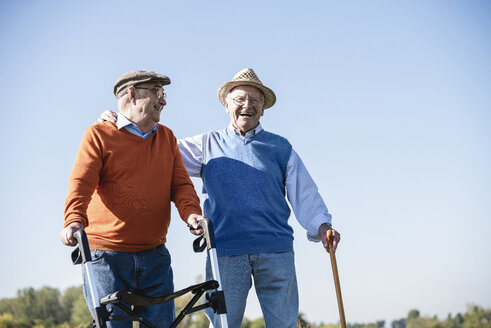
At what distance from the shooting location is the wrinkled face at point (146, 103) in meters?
2.94

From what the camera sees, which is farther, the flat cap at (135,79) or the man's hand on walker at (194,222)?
the flat cap at (135,79)

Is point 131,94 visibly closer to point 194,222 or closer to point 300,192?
point 194,222

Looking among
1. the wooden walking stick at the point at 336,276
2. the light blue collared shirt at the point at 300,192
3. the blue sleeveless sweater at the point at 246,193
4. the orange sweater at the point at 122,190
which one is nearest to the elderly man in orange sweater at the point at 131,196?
the orange sweater at the point at 122,190

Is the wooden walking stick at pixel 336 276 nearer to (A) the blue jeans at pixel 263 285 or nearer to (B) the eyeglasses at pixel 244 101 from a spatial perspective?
(A) the blue jeans at pixel 263 285

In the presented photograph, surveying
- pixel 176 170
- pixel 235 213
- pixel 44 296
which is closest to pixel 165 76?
pixel 176 170

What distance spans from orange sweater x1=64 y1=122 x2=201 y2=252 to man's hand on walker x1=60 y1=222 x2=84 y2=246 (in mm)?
115

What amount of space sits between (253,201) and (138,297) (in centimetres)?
107

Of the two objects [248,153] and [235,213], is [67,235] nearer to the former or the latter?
[235,213]

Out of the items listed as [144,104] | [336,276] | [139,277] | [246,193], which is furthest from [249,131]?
[139,277]

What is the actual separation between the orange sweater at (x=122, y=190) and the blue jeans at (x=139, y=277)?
0.05 meters

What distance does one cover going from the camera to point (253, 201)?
3.42 m

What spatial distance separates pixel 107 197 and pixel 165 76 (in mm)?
715

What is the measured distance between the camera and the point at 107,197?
111 inches

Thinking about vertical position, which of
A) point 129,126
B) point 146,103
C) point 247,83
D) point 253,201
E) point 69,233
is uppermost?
point 247,83
